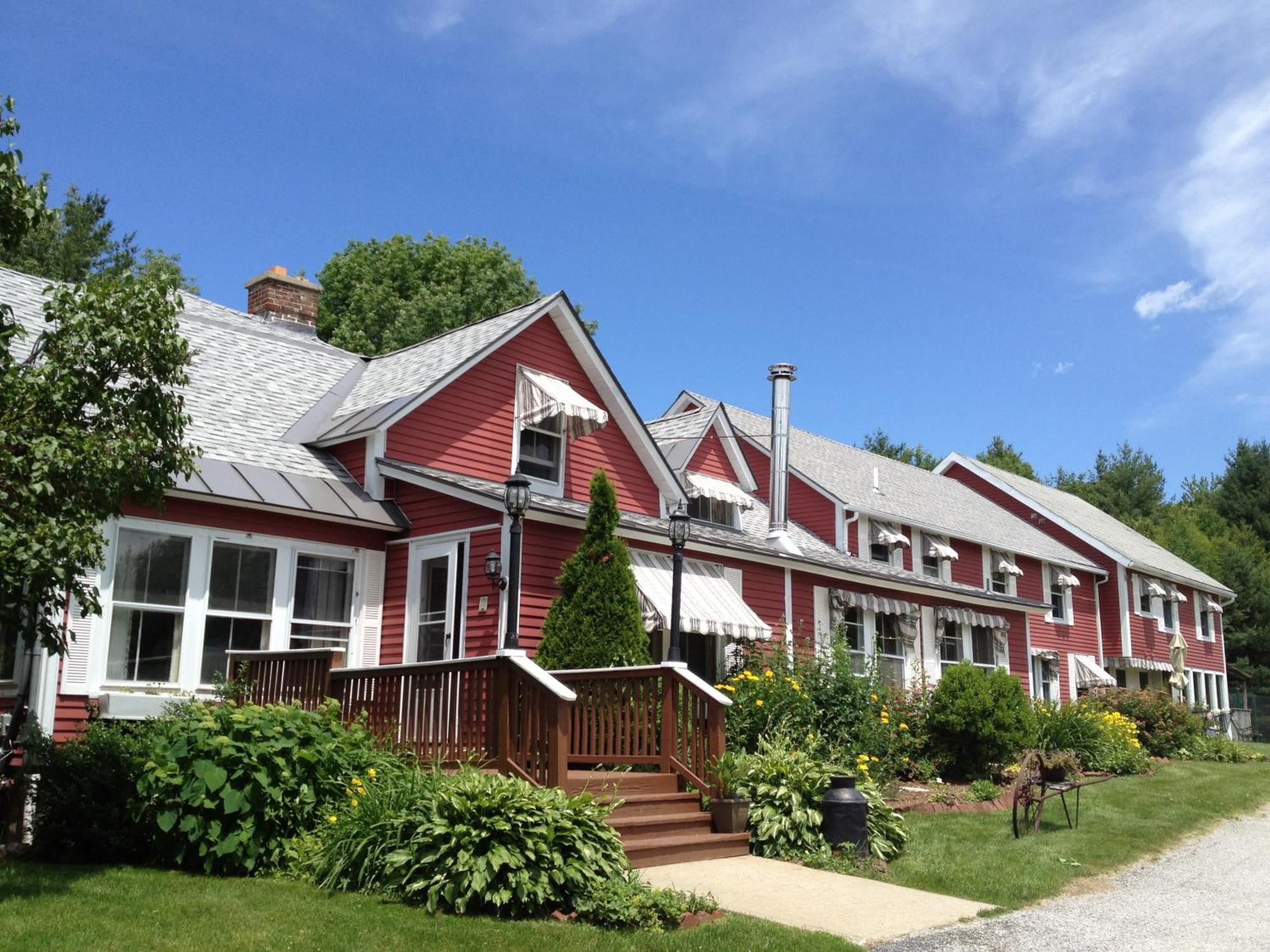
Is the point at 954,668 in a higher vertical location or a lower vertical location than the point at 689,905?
higher

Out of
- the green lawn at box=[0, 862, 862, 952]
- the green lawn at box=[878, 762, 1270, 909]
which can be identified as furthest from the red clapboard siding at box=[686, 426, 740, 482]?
the green lawn at box=[0, 862, 862, 952]

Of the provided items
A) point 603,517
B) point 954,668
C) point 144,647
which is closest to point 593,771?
point 603,517

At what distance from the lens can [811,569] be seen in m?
20.0

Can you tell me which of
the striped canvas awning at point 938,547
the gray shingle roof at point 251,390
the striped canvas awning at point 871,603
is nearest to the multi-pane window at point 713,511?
the striped canvas awning at point 871,603

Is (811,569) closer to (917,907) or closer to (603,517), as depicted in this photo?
(603,517)

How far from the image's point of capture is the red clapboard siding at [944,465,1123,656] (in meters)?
37.0

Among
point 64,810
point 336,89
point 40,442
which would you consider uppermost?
point 336,89

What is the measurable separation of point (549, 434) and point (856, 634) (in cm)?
779

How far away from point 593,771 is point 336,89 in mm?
9964

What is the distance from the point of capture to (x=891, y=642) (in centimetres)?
2319

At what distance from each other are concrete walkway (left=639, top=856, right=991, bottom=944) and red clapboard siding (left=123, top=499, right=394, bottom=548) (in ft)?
22.3

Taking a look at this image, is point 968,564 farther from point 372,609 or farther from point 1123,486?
point 1123,486

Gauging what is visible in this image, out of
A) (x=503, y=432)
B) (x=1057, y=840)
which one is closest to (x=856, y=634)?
(x=503, y=432)

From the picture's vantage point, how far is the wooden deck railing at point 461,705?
33.6 feet
